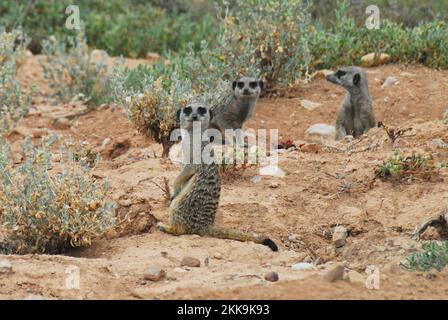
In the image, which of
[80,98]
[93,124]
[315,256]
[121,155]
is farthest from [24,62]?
[315,256]

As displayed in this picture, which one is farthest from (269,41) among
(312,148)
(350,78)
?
(312,148)

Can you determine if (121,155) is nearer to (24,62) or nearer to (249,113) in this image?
(249,113)

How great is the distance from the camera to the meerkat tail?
5.23 metres

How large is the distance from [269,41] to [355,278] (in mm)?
4518

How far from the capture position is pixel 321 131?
7.72m

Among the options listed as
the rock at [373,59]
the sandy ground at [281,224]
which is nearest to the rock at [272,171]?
the sandy ground at [281,224]

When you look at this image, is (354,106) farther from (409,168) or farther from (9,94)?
A: (9,94)

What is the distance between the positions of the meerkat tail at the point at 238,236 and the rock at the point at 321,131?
7.96 feet

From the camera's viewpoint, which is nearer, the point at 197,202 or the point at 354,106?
the point at 197,202

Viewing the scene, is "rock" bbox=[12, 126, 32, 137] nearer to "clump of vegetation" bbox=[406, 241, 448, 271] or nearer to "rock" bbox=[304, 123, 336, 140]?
"rock" bbox=[304, 123, 336, 140]

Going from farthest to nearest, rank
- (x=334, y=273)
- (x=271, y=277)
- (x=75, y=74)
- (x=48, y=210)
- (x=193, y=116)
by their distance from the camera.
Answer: (x=75, y=74) < (x=193, y=116) < (x=48, y=210) < (x=271, y=277) < (x=334, y=273)

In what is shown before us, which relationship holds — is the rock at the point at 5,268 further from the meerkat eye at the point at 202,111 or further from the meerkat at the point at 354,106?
the meerkat at the point at 354,106

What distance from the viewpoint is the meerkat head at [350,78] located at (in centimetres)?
772

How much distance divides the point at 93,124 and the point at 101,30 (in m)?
3.25
